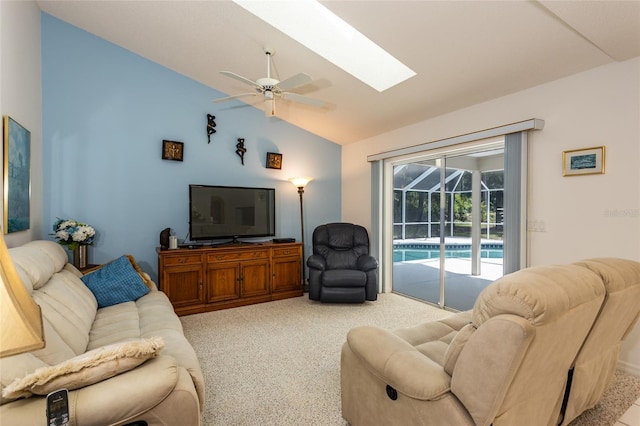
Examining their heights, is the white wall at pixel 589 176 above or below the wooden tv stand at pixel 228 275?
above

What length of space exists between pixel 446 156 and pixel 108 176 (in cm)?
421

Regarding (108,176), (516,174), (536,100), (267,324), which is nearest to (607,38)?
(536,100)

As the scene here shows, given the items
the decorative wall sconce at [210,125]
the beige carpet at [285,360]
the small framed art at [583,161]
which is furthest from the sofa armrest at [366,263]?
the decorative wall sconce at [210,125]

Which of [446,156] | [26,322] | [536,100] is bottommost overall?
[26,322]

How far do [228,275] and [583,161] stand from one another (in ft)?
12.9

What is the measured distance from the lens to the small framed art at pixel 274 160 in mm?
4848

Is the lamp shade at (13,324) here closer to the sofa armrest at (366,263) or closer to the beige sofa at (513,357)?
the beige sofa at (513,357)

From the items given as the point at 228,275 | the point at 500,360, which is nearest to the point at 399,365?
the point at 500,360

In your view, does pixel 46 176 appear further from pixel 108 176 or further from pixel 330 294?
pixel 330 294

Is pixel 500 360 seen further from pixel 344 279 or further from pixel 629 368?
pixel 344 279

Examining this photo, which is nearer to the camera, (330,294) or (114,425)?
(114,425)

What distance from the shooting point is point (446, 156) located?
4082 mm

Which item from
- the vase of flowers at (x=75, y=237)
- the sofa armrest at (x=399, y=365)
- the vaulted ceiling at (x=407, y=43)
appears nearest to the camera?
the sofa armrest at (x=399, y=365)

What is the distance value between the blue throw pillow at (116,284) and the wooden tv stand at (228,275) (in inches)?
26.6
